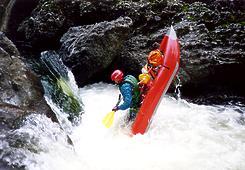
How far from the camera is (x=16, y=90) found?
5.86m

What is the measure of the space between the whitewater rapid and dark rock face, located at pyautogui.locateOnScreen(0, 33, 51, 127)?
737 millimetres

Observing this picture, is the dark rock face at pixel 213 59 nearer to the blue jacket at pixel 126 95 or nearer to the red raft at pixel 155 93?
the red raft at pixel 155 93

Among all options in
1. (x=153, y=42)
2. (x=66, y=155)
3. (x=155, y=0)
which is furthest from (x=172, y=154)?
(x=155, y=0)

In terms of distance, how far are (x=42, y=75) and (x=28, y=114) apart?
3.52 metres

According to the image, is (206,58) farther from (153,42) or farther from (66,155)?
(66,155)

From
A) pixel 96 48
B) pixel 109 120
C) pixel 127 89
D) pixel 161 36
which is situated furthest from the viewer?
pixel 161 36

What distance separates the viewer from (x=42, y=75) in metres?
8.83

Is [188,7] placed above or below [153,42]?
above

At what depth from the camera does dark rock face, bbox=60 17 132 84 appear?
875cm

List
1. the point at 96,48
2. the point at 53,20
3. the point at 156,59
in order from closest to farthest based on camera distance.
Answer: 1. the point at 156,59
2. the point at 96,48
3. the point at 53,20

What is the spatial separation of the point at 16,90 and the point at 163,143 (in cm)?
257

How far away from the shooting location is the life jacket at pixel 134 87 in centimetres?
639

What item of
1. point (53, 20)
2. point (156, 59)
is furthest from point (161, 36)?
point (53, 20)

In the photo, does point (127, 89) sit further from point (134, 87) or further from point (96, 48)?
point (96, 48)
